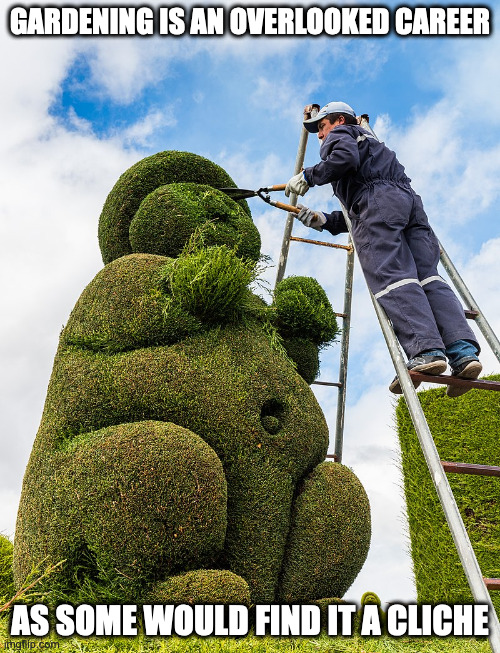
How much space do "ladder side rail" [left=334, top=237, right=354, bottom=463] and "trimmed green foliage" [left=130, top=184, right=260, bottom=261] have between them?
1265mm

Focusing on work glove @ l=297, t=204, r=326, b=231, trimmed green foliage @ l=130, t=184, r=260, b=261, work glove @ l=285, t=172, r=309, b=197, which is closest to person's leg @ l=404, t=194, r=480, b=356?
work glove @ l=285, t=172, r=309, b=197

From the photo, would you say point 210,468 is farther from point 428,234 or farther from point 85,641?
point 428,234

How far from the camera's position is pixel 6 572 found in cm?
584

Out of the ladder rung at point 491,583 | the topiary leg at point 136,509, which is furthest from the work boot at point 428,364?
the topiary leg at point 136,509

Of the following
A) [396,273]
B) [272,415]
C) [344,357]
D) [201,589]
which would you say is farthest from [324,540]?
[344,357]

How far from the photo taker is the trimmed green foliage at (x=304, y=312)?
5008 millimetres

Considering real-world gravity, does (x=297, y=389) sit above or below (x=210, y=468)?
above

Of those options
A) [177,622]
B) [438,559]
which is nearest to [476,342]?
[177,622]

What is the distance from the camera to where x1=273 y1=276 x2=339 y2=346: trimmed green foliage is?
5008mm

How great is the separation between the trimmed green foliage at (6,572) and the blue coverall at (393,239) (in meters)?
4.30

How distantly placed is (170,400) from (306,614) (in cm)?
156

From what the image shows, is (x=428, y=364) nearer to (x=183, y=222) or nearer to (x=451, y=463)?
(x=451, y=463)

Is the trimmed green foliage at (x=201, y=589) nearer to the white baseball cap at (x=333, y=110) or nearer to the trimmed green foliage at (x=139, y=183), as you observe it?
the trimmed green foliage at (x=139, y=183)

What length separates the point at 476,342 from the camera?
3.54 meters
